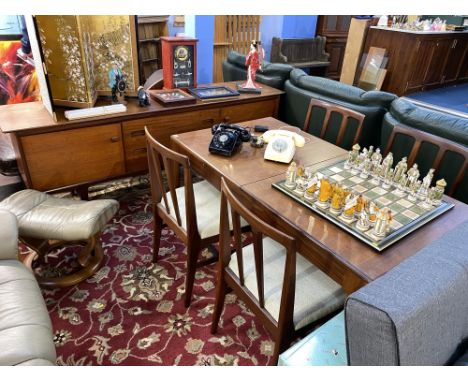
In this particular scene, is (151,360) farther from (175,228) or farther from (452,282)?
(452,282)

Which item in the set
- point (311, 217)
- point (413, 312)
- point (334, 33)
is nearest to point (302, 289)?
point (311, 217)

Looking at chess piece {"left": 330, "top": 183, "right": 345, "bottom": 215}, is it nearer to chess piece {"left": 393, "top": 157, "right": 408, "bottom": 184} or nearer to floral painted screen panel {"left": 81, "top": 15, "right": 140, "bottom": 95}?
chess piece {"left": 393, "top": 157, "right": 408, "bottom": 184}

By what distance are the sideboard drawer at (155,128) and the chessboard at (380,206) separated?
3.97 feet

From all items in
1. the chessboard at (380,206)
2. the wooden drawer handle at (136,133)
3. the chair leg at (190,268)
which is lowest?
the chair leg at (190,268)

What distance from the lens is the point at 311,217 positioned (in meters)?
1.31

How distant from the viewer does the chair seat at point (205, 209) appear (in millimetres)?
1708

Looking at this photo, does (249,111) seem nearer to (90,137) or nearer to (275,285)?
(90,137)

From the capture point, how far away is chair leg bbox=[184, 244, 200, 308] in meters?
1.71

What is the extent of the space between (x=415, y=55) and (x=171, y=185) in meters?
5.19

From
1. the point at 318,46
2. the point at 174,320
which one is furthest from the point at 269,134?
the point at 318,46

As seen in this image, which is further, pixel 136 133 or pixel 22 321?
pixel 136 133

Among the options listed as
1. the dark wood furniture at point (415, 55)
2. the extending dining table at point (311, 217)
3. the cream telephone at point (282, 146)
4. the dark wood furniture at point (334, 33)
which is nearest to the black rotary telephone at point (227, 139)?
the extending dining table at point (311, 217)

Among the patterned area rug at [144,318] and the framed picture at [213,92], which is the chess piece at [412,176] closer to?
the patterned area rug at [144,318]

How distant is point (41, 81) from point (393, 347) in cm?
221
